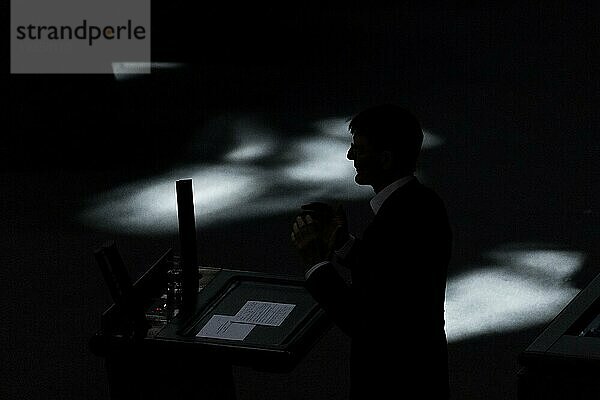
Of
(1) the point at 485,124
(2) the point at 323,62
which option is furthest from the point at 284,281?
(2) the point at 323,62

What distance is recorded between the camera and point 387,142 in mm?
3367

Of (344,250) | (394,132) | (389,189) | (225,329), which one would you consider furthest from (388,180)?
(225,329)

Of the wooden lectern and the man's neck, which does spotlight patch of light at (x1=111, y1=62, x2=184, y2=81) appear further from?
the man's neck

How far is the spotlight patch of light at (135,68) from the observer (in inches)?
393

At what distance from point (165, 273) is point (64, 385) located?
1.26 metres

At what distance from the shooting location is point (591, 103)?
8766 millimetres

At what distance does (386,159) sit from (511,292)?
9.63ft

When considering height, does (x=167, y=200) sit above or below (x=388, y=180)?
above

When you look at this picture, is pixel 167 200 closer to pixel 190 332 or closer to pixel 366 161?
pixel 190 332

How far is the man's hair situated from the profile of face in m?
0.02

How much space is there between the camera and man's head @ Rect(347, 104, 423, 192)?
3.36 meters

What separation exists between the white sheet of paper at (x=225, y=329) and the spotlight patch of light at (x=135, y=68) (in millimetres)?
6029

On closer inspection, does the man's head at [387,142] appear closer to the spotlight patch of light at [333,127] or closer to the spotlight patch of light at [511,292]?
the spotlight patch of light at [511,292]

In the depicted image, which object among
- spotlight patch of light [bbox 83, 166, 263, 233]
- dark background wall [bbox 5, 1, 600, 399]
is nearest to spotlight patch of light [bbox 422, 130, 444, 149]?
dark background wall [bbox 5, 1, 600, 399]
